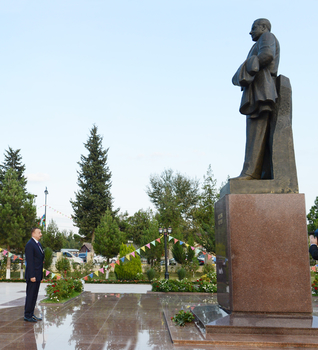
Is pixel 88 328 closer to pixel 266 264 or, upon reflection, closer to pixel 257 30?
pixel 266 264

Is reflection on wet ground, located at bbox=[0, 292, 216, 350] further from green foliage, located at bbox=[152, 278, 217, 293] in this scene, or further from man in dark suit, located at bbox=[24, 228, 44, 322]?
green foliage, located at bbox=[152, 278, 217, 293]

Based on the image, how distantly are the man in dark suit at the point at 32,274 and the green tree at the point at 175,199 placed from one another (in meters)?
26.5

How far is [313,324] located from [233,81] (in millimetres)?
3990

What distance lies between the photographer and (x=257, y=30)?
5730 millimetres

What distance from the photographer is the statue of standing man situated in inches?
211

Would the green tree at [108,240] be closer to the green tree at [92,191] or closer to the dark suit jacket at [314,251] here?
the green tree at [92,191]

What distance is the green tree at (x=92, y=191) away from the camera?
31.2 metres

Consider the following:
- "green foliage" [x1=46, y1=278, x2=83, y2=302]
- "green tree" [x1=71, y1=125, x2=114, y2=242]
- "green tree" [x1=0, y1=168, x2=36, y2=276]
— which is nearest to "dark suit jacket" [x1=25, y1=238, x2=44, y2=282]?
"green foliage" [x1=46, y1=278, x2=83, y2=302]

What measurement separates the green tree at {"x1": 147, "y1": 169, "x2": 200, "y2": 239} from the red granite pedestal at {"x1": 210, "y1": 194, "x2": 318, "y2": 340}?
27316 mm

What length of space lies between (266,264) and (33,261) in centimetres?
396

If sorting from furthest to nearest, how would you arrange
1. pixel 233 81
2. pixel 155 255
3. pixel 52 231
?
pixel 52 231 → pixel 155 255 → pixel 233 81

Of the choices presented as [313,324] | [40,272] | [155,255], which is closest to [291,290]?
[313,324]

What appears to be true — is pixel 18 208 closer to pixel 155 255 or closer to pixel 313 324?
pixel 155 255

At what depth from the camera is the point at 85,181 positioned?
108 ft
